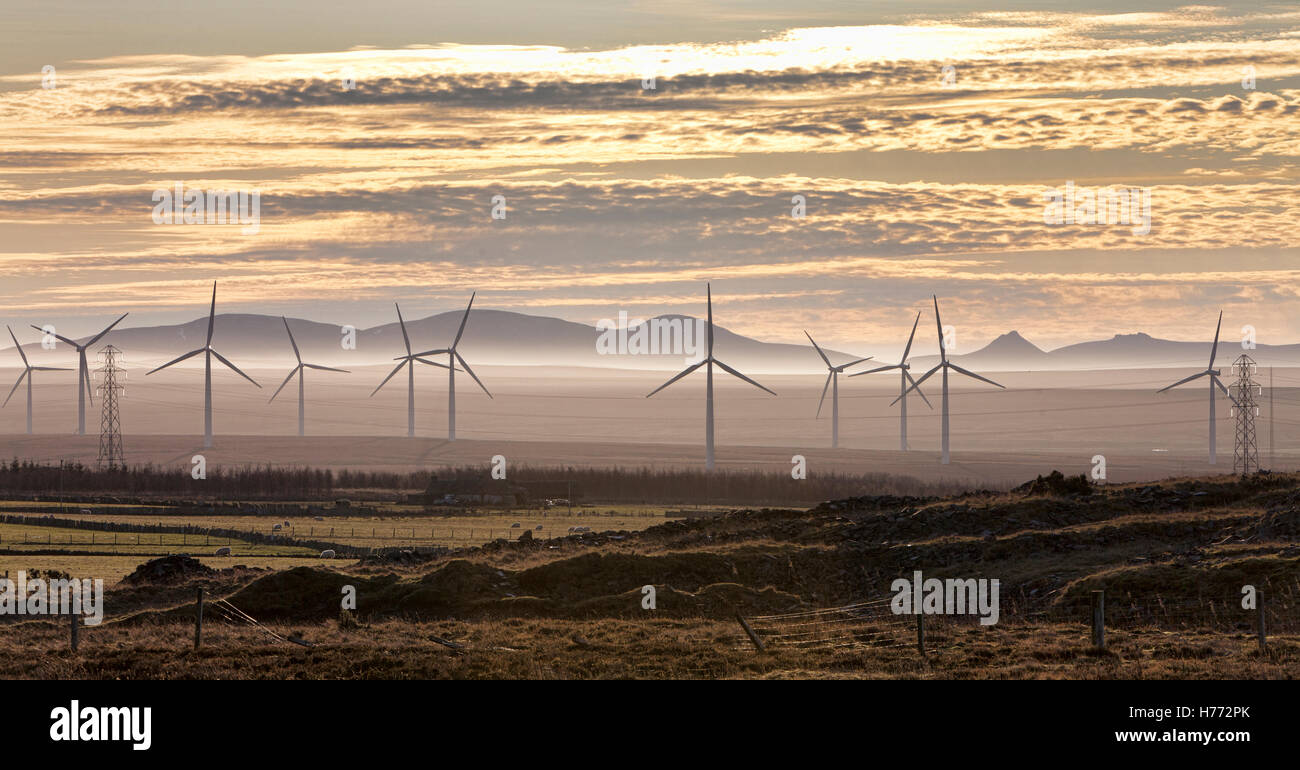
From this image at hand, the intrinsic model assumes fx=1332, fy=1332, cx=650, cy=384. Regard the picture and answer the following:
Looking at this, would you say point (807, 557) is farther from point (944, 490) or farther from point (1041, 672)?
point (944, 490)

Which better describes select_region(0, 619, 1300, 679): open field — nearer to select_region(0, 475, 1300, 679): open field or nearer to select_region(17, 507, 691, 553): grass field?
select_region(0, 475, 1300, 679): open field

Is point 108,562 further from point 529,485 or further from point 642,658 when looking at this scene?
point 529,485

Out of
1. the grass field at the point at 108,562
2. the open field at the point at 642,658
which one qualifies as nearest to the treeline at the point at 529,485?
the grass field at the point at 108,562

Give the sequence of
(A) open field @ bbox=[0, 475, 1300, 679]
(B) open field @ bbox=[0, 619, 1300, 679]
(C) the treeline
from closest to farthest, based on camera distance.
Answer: (B) open field @ bbox=[0, 619, 1300, 679], (A) open field @ bbox=[0, 475, 1300, 679], (C) the treeline

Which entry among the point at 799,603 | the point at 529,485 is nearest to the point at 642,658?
the point at 799,603

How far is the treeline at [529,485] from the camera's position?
153 m

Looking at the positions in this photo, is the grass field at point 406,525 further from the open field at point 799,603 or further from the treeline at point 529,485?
the open field at point 799,603

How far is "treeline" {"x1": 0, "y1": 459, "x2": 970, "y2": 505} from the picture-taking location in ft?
503

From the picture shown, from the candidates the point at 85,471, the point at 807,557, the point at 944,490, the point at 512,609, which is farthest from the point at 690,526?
the point at 85,471

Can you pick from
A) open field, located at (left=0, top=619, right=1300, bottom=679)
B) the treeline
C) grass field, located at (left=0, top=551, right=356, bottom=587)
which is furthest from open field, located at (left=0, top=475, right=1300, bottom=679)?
the treeline

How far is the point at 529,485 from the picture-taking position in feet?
535
